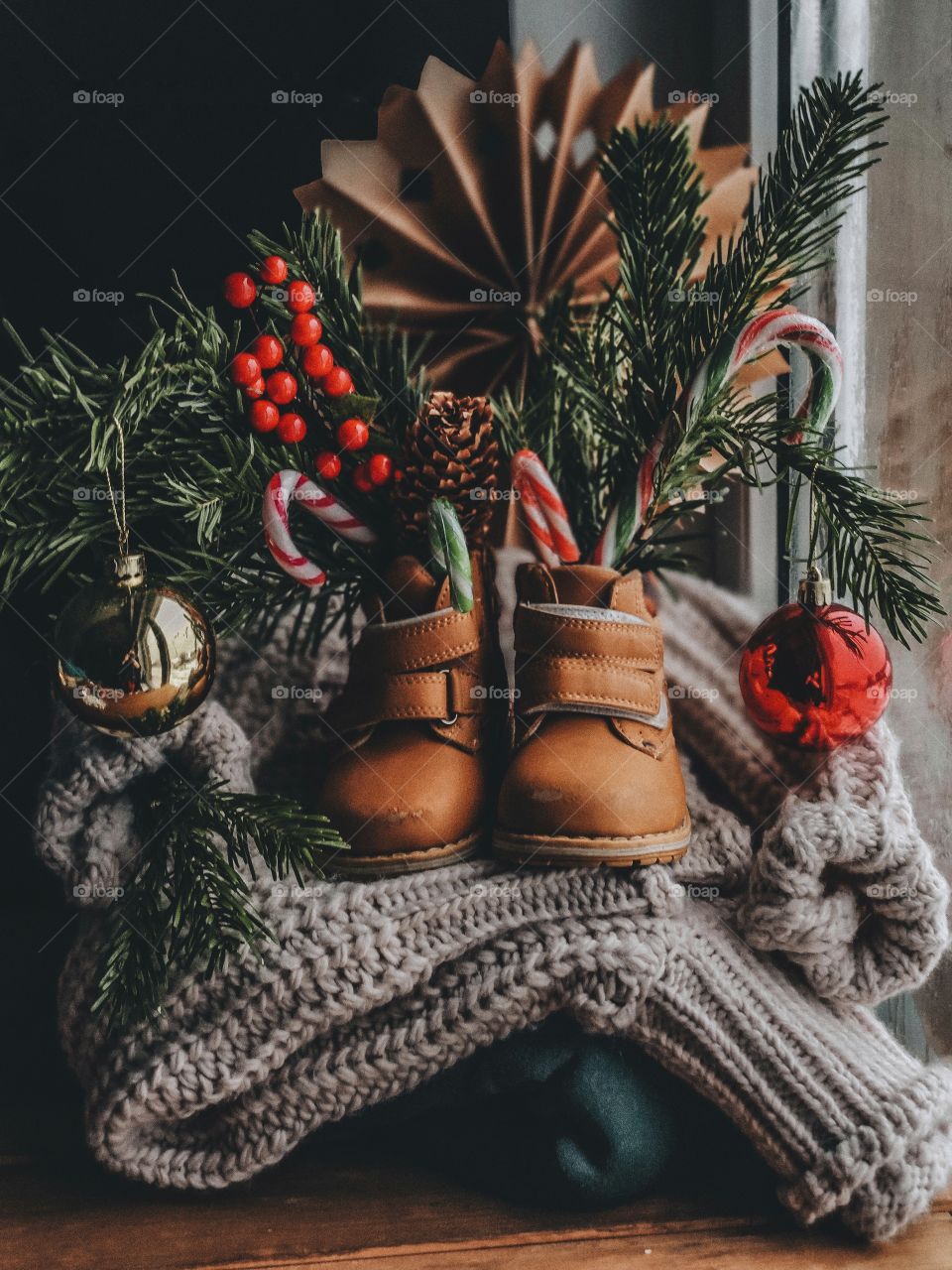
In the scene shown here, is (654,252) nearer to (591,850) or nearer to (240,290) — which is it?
(240,290)

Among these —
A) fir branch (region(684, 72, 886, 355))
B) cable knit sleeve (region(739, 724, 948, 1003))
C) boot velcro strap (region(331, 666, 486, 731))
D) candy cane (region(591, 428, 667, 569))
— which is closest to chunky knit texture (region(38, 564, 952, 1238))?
cable knit sleeve (region(739, 724, 948, 1003))

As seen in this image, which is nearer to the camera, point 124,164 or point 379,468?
point 379,468

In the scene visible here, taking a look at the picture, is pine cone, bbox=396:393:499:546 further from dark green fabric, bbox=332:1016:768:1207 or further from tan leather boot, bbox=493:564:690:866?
dark green fabric, bbox=332:1016:768:1207

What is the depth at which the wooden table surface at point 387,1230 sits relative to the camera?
23.6 inches

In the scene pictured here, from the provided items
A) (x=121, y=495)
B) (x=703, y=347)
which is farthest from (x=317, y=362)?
(x=703, y=347)

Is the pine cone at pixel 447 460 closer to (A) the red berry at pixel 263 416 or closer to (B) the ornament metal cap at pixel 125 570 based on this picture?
(A) the red berry at pixel 263 416

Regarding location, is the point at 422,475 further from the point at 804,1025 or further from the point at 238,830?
the point at 804,1025

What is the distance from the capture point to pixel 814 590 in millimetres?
688

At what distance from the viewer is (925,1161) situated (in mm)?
604

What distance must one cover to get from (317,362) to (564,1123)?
0.53 metres

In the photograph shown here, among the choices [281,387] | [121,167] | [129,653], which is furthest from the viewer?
[121,167]

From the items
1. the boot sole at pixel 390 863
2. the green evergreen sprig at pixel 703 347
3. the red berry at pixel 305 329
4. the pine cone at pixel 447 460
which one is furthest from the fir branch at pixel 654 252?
the boot sole at pixel 390 863

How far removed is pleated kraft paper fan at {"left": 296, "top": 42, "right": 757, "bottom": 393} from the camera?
86 cm

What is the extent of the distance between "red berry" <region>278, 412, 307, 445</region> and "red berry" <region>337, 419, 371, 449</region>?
3 centimetres
